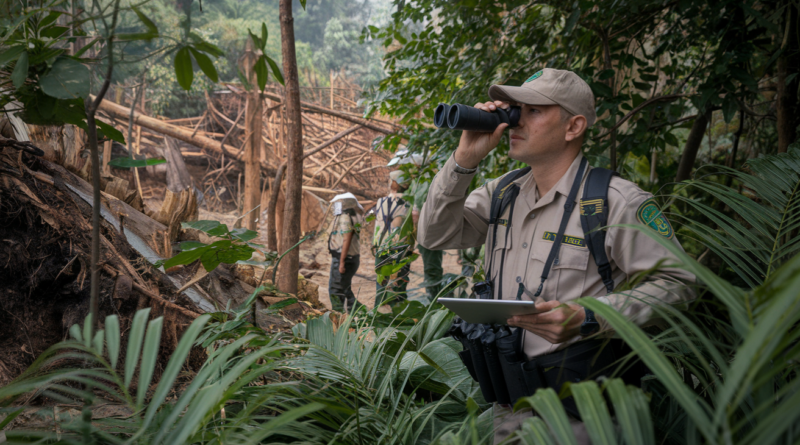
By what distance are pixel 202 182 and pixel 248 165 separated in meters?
3.98

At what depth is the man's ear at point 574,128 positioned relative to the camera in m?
1.45

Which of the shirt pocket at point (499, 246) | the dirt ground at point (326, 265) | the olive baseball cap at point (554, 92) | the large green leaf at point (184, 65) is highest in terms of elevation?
the large green leaf at point (184, 65)

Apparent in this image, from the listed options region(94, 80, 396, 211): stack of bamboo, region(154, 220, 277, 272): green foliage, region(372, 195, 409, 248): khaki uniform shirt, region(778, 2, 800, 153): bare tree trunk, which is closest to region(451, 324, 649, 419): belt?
region(154, 220, 277, 272): green foliage

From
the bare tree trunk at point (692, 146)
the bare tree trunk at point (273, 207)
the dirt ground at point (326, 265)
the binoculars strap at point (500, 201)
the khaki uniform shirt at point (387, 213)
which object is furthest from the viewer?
the dirt ground at point (326, 265)

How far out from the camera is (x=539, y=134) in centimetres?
145

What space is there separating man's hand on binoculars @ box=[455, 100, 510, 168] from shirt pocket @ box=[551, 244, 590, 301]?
0.37m

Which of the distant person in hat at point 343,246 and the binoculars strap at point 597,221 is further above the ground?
the binoculars strap at point 597,221

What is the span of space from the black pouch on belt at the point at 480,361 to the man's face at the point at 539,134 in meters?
0.54

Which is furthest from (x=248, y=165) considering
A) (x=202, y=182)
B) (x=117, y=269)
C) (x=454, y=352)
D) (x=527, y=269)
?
(x=527, y=269)

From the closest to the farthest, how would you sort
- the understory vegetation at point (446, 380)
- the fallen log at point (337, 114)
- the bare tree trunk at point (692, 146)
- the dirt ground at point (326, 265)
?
1. the understory vegetation at point (446, 380)
2. the bare tree trunk at point (692, 146)
3. the fallen log at point (337, 114)
4. the dirt ground at point (326, 265)

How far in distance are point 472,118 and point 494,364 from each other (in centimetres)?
71

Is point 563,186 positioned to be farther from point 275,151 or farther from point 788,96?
point 275,151

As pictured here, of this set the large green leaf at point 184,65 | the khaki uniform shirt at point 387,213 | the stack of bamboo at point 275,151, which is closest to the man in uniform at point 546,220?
the large green leaf at point 184,65

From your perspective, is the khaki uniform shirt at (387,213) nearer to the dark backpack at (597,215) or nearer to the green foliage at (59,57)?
the dark backpack at (597,215)
